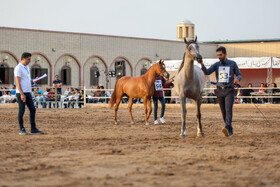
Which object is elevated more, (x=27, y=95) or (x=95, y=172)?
(x=27, y=95)

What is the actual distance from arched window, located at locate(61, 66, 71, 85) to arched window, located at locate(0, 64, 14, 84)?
5.26 metres

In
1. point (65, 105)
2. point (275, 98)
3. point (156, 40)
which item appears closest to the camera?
point (275, 98)

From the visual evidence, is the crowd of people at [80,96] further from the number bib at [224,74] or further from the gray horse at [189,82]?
the number bib at [224,74]

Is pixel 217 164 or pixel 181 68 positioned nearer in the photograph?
pixel 217 164

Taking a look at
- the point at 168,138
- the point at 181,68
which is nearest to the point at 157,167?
the point at 168,138

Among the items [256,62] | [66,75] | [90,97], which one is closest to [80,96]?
[90,97]

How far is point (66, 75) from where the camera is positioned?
153ft

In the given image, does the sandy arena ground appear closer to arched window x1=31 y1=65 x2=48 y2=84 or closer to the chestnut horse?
the chestnut horse

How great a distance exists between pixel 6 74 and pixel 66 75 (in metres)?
6.08

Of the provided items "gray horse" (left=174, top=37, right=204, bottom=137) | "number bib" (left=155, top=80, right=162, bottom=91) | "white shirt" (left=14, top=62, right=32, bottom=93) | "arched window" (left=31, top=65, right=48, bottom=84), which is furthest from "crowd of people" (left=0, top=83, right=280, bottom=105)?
"white shirt" (left=14, top=62, right=32, bottom=93)

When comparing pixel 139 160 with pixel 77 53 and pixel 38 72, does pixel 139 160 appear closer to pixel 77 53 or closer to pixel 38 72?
pixel 38 72

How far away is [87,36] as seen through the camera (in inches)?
1909

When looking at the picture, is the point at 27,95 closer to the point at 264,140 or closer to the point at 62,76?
the point at 264,140

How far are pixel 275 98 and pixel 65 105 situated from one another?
12238 mm
